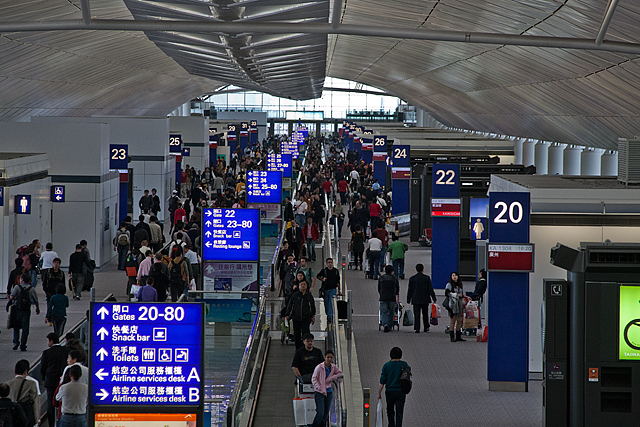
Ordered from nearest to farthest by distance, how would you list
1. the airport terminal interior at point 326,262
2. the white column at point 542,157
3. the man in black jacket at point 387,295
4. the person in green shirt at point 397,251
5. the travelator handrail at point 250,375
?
the airport terminal interior at point 326,262
the travelator handrail at point 250,375
the man in black jacket at point 387,295
the person in green shirt at point 397,251
the white column at point 542,157

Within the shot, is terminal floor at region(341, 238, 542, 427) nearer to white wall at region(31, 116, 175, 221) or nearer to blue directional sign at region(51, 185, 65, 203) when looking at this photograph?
blue directional sign at region(51, 185, 65, 203)

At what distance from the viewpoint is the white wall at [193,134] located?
4419 centimetres

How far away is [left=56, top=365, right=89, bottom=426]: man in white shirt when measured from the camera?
30.4 feet

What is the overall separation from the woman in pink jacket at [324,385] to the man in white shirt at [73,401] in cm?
276

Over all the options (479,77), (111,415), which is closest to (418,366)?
(111,415)

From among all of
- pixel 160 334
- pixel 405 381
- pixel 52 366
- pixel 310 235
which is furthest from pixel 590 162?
pixel 160 334

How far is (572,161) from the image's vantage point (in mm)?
37062

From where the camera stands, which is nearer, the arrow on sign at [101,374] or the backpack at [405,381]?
the arrow on sign at [101,374]

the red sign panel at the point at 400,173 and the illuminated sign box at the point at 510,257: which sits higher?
the red sign panel at the point at 400,173

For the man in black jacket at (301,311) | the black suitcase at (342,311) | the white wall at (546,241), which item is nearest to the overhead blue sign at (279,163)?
the black suitcase at (342,311)

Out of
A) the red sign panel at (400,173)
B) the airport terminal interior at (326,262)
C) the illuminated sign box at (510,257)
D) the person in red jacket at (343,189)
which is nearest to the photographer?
the airport terminal interior at (326,262)

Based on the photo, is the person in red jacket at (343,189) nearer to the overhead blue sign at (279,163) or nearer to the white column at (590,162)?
the overhead blue sign at (279,163)

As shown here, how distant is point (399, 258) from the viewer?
21984 millimetres

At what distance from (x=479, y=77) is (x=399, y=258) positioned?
75.2 ft
